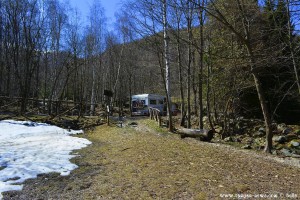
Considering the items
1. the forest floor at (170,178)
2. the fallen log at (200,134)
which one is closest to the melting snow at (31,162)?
the forest floor at (170,178)

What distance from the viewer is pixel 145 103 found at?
26688mm

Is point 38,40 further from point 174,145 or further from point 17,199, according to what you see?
point 17,199

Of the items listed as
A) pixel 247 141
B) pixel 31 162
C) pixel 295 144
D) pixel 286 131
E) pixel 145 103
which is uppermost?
pixel 145 103

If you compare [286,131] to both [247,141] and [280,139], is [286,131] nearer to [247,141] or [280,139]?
[280,139]

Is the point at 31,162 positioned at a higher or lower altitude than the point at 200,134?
lower

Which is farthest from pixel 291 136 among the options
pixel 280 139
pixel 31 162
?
pixel 31 162

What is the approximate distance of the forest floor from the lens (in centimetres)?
432

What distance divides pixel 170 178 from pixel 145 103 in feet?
71.1

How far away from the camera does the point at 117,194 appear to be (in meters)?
4.35

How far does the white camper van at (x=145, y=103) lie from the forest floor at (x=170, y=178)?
62.1ft

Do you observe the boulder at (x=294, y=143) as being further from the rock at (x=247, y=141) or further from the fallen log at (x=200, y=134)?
the fallen log at (x=200, y=134)

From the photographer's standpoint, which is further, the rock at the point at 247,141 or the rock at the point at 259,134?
the rock at the point at 259,134

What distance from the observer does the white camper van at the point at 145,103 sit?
26.6 m

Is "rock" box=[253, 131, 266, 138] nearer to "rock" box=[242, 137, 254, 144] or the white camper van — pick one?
"rock" box=[242, 137, 254, 144]
